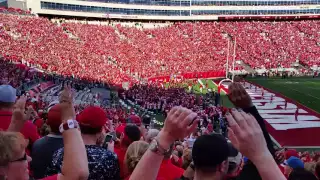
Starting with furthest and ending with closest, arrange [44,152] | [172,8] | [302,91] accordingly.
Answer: [172,8]
[302,91]
[44,152]

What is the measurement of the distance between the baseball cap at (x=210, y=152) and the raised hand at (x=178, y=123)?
130 millimetres

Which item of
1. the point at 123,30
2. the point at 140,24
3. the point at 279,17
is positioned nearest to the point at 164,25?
the point at 140,24

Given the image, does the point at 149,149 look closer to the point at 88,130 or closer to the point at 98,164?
the point at 98,164

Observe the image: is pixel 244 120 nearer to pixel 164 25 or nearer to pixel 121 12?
pixel 121 12

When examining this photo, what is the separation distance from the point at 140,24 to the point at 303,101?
36.1m

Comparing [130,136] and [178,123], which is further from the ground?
[178,123]

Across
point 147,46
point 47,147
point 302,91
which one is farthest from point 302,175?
point 147,46

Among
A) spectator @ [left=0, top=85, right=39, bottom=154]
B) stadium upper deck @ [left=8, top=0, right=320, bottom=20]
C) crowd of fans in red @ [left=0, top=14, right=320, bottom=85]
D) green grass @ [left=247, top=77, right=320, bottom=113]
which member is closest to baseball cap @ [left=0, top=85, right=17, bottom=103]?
spectator @ [left=0, top=85, right=39, bottom=154]

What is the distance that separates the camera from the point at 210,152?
229 cm

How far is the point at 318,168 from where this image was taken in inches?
148

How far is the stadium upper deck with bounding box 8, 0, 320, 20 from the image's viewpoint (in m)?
52.4

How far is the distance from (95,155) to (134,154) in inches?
12.8

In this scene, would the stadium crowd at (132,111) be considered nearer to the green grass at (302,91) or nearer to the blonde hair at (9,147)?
the blonde hair at (9,147)

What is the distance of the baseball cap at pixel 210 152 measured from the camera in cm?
229
